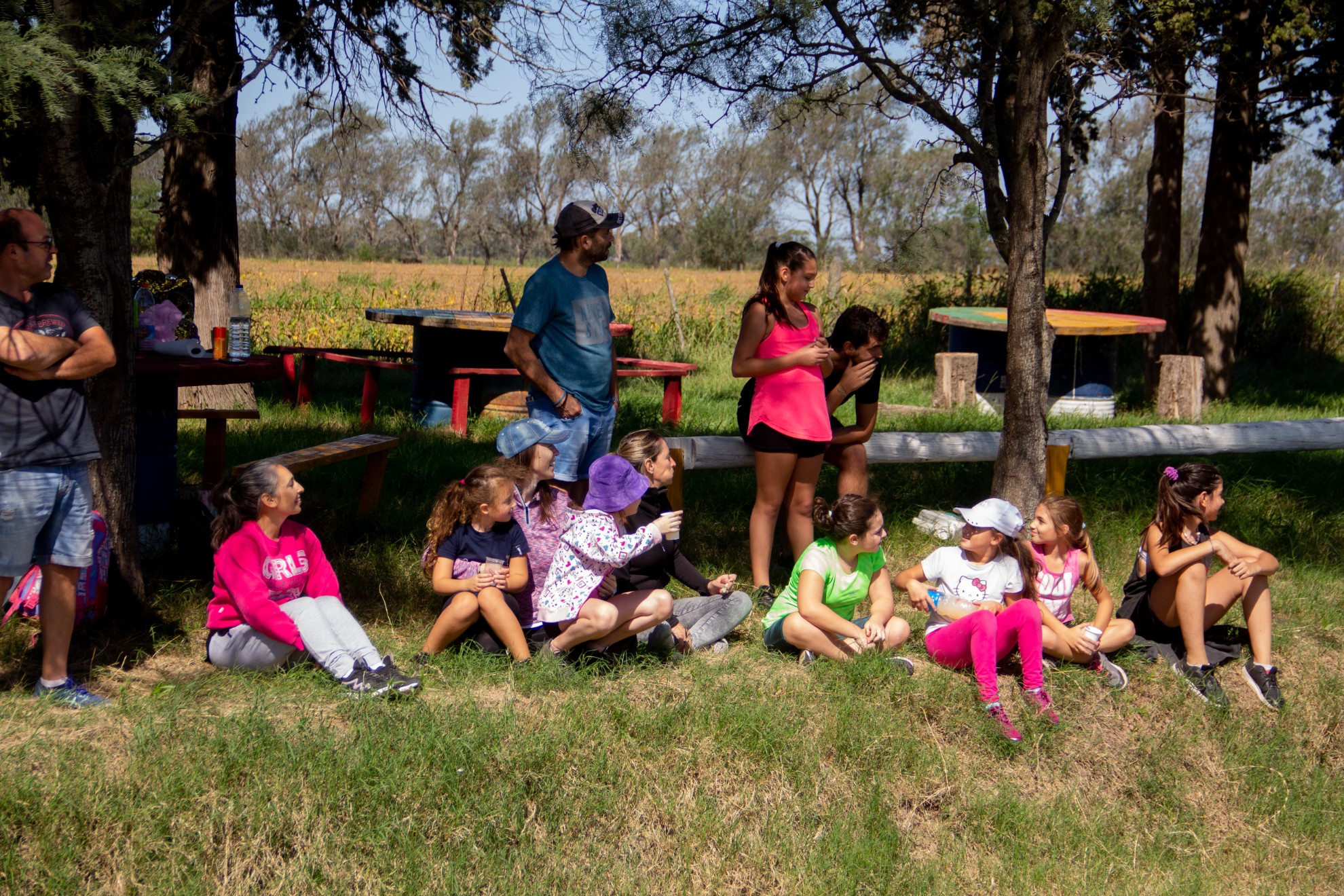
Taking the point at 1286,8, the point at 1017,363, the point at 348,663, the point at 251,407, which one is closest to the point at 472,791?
the point at 348,663

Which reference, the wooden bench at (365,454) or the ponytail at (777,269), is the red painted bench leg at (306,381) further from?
the ponytail at (777,269)

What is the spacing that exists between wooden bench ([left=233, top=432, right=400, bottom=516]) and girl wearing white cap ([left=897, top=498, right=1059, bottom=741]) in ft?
9.12

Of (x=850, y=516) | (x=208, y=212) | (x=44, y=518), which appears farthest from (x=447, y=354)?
(x=44, y=518)

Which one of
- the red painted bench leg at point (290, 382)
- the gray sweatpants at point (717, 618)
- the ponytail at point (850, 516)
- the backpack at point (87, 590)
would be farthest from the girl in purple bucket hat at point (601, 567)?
the red painted bench leg at point (290, 382)

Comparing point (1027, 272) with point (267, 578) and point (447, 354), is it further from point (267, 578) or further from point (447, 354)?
point (447, 354)

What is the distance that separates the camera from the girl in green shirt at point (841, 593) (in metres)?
4.43

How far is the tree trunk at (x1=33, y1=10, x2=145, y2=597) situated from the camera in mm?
4164

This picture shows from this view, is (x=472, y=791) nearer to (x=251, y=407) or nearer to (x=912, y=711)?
(x=912, y=711)

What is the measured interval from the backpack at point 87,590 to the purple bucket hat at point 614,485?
1974 mm

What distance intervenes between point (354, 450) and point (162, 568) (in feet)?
3.45

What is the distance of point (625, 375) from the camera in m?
9.31

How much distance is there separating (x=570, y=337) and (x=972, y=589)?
1.98 metres

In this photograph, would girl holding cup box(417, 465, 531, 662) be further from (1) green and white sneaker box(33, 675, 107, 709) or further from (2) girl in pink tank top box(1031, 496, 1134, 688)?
(2) girl in pink tank top box(1031, 496, 1134, 688)

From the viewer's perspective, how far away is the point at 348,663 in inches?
157
